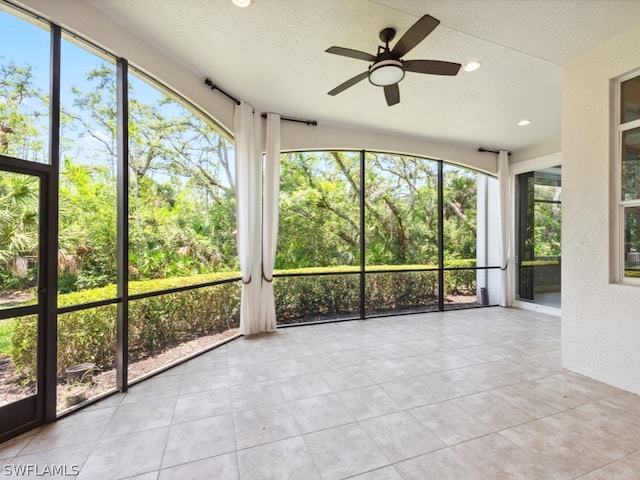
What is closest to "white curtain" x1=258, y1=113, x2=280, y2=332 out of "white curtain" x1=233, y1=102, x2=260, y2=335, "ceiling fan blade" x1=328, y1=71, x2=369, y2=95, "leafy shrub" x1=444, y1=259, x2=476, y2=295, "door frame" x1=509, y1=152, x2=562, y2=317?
"white curtain" x1=233, y1=102, x2=260, y2=335

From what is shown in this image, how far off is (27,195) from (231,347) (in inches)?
101

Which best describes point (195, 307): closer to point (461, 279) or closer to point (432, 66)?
point (432, 66)

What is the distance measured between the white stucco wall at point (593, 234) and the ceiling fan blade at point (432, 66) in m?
1.52

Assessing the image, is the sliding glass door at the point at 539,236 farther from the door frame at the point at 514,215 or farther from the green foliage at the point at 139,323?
the green foliage at the point at 139,323

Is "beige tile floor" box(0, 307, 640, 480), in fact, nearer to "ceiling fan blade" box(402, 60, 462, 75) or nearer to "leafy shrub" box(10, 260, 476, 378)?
"leafy shrub" box(10, 260, 476, 378)

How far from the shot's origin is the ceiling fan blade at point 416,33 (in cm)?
205

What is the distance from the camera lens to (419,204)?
666 centimetres

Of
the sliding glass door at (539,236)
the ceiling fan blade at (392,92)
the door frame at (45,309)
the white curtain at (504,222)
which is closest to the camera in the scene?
the door frame at (45,309)

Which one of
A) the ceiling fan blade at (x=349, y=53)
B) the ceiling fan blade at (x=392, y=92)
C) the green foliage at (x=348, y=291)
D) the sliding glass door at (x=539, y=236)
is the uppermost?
the ceiling fan blade at (x=349, y=53)

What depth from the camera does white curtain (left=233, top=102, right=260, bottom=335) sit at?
401 cm

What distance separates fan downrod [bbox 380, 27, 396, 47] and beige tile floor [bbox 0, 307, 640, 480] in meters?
3.17

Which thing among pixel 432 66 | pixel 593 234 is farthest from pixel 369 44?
pixel 593 234

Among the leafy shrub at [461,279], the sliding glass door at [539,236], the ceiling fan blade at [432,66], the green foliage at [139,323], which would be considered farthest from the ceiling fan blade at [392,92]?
the leafy shrub at [461,279]

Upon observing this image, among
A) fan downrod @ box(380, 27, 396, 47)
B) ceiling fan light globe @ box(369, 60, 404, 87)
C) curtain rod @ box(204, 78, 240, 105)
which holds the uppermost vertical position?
curtain rod @ box(204, 78, 240, 105)
